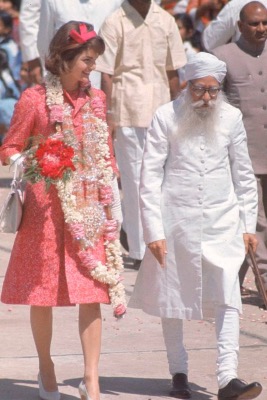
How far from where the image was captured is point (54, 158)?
5996mm

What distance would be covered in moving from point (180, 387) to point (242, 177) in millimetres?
1019

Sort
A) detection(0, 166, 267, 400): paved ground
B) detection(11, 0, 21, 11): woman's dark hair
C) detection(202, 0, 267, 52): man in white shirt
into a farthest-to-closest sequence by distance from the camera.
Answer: detection(11, 0, 21, 11): woman's dark hair
detection(202, 0, 267, 52): man in white shirt
detection(0, 166, 267, 400): paved ground

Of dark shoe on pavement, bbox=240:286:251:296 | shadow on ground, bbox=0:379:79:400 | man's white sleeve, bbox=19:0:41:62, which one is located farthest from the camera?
man's white sleeve, bbox=19:0:41:62

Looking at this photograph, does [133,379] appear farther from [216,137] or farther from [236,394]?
[216,137]

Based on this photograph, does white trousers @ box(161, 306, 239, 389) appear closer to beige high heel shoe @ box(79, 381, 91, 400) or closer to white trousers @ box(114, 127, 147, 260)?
beige high heel shoe @ box(79, 381, 91, 400)

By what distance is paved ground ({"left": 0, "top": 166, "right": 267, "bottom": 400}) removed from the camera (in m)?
6.59

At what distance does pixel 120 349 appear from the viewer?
7.36 m

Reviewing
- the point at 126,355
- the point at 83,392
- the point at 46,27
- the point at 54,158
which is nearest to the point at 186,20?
the point at 46,27

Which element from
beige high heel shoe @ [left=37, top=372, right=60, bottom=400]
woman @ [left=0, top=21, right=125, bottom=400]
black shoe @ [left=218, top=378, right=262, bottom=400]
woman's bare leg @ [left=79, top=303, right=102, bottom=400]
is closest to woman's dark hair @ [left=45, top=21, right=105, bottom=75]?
woman @ [left=0, top=21, right=125, bottom=400]

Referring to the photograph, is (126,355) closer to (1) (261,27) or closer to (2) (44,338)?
(2) (44,338)

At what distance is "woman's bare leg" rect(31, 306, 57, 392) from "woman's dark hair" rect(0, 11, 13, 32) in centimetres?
997

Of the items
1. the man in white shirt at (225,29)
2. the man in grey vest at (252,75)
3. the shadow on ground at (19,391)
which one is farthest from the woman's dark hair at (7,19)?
the shadow on ground at (19,391)

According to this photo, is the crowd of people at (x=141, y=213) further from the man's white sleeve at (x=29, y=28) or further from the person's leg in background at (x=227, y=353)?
the man's white sleeve at (x=29, y=28)

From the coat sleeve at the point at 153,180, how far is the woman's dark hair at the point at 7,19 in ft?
32.1
